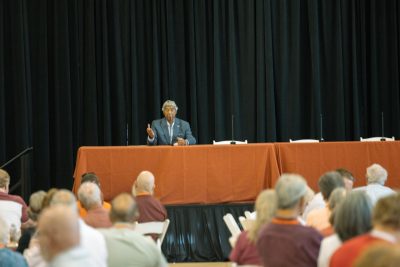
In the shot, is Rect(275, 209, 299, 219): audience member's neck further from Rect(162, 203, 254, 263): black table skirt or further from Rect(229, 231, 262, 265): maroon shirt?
Rect(162, 203, 254, 263): black table skirt

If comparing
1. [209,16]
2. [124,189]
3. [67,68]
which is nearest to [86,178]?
[124,189]

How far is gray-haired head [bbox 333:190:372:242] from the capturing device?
3330mm

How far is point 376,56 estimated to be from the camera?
37.5ft

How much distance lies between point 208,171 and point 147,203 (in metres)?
1.61

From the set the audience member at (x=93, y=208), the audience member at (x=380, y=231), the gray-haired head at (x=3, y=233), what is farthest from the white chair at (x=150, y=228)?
the audience member at (x=380, y=231)

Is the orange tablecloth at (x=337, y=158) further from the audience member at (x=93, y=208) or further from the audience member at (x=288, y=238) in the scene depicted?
the audience member at (x=288, y=238)

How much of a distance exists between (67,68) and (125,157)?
12.2 feet

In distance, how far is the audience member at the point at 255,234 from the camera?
3.85 m

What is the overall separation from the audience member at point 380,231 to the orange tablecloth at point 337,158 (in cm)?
465

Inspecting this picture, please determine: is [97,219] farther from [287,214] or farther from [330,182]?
[330,182]

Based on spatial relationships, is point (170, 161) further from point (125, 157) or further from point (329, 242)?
point (329, 242)

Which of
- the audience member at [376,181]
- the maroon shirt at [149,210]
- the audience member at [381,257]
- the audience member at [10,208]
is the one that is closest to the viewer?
the audience member at [381,257]

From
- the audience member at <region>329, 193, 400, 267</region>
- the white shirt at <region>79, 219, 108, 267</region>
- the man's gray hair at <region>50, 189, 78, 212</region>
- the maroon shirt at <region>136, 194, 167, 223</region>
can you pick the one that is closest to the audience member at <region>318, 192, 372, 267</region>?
the audience member at <region>329, 193, 400, 267</region>

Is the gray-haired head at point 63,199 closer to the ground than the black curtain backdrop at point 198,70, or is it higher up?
closer to the ground
